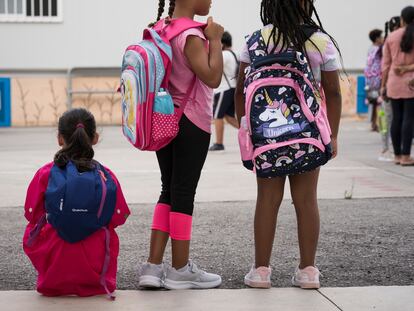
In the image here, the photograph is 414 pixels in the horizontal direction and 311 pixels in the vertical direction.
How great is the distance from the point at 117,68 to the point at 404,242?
12.5 meters

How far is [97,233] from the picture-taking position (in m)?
4.71

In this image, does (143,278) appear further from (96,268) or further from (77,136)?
(77,136)

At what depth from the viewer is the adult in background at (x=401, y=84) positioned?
33.5 feet

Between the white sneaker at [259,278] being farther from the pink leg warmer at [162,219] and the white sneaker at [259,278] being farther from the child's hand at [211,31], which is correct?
the child's hand at [211,31]

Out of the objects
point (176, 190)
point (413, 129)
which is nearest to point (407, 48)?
point (413, 129)

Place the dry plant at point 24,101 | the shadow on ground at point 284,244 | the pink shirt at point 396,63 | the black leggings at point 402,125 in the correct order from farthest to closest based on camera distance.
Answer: the dry plant at point 24,101 → the black leggings at point 402,125 → the pink shirt at point 396,63 → the shadow on ground at point 284,244

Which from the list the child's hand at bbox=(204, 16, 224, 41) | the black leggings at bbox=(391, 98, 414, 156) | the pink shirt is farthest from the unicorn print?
the black leggings at bbox=(391, 98, 414, 156)

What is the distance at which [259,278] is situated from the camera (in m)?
4.92

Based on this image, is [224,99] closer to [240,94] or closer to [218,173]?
[218,173]

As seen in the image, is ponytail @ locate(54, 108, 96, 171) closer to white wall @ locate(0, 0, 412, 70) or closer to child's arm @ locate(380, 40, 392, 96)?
child's arm @ locate(380, 40, 392, 96)

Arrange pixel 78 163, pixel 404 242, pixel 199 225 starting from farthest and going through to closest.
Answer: pixel 199 225
pixel 404 242
pixel 78 163

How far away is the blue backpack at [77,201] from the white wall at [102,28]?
13575mm

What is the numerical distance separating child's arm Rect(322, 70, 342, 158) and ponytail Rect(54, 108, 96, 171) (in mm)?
1230

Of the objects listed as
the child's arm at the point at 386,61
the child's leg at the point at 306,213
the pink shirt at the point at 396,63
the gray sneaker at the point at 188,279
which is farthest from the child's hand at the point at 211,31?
the child's arm at the point at 386,61
